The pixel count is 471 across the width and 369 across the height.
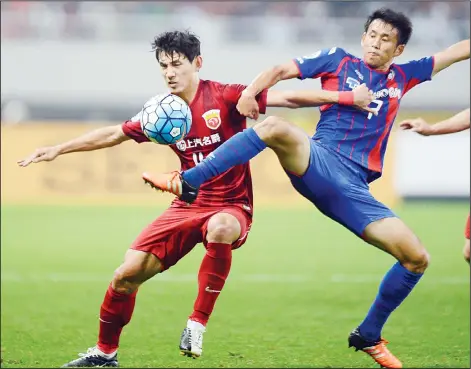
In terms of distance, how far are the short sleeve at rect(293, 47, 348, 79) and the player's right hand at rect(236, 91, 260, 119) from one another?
1.33 feet

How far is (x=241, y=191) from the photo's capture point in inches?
251

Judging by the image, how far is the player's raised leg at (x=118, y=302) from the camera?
627cm

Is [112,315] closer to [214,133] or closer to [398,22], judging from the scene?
[214,133]

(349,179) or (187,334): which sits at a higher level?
(349,179)

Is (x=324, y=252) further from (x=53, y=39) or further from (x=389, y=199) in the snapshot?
(x=53, y=39)

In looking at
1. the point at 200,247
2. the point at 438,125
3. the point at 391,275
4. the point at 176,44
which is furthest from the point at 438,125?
the point at 200,247

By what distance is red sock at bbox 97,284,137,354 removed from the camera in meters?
6.49

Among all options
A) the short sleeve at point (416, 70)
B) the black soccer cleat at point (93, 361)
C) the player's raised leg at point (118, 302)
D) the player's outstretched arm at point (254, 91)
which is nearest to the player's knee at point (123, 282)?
the player's raised leg at point (118, 302)

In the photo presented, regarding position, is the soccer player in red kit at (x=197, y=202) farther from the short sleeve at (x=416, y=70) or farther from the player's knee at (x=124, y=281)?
the short sleeve at (x=416, y=70)

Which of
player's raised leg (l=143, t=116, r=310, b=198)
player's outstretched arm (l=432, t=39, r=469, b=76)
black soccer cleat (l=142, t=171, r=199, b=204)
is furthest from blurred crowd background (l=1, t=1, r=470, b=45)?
black soccer cleat (l=142, t=171, r=199, b=204)

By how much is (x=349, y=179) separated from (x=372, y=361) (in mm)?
1653

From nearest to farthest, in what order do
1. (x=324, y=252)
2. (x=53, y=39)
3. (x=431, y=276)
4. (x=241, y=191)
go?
(x=241, y=191)
(x=431, y=276)
(x=324, y=252)
(x=53, y=39)

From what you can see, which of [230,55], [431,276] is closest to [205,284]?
[431,276]

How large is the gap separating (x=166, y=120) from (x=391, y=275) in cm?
190
